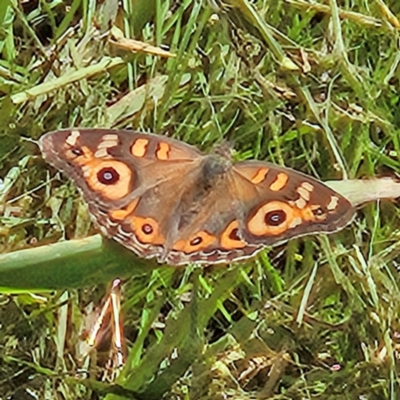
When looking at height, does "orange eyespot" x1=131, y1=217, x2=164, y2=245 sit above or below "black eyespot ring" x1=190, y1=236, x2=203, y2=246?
above

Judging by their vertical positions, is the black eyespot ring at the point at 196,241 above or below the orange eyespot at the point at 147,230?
below

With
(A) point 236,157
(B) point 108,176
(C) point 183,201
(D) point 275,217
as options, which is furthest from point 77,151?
(A) point 236,157

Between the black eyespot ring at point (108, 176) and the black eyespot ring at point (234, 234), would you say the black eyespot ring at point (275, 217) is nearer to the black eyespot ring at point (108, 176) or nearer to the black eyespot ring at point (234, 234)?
the black eyespot ring at point (234, 234)

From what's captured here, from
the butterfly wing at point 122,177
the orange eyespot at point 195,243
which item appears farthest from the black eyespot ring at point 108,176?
the orange eyespot at point 195,243

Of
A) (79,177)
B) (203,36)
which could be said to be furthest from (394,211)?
(79,177)

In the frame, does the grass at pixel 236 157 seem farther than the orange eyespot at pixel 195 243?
Yes

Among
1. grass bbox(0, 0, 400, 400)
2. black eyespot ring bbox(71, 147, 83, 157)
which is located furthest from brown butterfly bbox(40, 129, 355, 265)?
grass bbox(0, 0, 400, 400)

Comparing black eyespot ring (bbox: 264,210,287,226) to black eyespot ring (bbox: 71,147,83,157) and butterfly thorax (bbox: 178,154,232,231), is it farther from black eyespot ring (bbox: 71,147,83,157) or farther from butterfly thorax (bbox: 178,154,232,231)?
black eyespot ring (bbox: 71,147,83,157)
